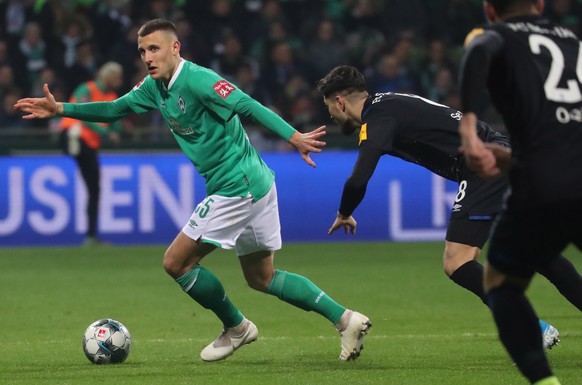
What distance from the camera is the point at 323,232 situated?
16.2 m

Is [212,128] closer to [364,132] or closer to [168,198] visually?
[364,132]

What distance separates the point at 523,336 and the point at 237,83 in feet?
42.3

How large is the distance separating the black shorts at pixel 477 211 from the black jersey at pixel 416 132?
158mm

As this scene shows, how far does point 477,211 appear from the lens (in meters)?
7.12

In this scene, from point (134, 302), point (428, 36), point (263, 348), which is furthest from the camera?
point (428, 36)

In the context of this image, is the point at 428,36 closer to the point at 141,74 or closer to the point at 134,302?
the point at 141,74

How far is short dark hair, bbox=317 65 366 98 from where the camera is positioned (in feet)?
23.9

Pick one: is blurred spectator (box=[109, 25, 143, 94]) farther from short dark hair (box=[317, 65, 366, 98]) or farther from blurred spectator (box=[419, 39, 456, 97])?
short dark hair (box=[317, 65, 366, 98])

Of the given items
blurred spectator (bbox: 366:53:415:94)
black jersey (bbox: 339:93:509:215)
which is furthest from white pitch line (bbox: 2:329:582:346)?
blurred spectator (bbox: 366:53:415:94)

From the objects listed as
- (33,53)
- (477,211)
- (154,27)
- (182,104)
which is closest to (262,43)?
(33,53)

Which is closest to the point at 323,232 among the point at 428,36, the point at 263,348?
the point at 428,36

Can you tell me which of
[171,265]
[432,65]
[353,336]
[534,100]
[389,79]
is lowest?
[389,79]

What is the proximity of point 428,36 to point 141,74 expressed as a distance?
482 cm

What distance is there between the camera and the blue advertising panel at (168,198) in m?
15.8
